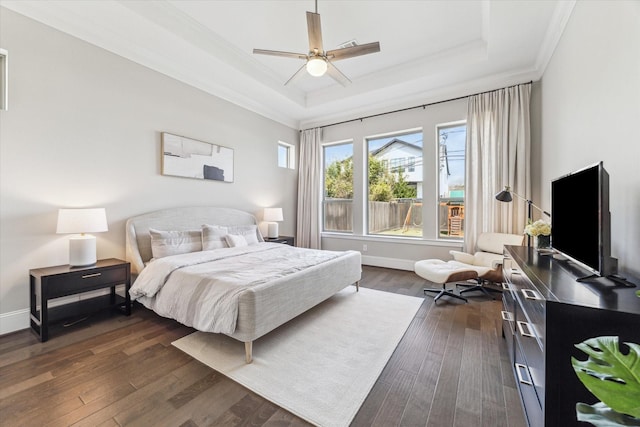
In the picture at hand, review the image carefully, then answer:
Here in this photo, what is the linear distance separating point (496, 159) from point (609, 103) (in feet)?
7.57

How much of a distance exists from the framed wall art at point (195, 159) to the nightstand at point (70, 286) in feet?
4.77

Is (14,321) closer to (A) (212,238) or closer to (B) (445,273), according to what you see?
(A) (212,238)

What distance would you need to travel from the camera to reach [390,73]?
13.8 feet

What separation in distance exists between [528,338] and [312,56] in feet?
9.08

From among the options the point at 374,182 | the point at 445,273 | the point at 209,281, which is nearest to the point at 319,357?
the point at 209,281

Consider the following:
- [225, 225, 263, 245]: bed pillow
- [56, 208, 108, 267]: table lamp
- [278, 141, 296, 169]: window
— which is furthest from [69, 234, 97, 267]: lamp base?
[278, 141, 296, 169]: window

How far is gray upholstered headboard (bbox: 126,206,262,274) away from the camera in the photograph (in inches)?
124

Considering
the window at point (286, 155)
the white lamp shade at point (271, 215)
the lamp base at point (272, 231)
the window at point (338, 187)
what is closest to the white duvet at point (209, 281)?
the lamp base at point (272, 231)

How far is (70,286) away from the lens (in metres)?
2.46

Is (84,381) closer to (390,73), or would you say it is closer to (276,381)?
(276,381)

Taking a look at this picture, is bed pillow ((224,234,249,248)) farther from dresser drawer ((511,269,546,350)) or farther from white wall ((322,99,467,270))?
dresser drawer ((511,269,546,350))

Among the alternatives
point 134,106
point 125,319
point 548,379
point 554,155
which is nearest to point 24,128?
point 134,106

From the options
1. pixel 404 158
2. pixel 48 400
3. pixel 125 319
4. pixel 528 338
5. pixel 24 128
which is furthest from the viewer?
pixel 404 158

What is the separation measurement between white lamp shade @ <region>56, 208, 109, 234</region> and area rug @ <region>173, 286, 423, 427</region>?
1431 mm
